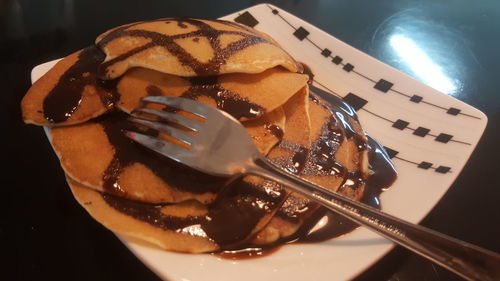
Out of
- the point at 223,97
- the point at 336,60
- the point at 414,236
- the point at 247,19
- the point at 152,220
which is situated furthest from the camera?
the point at 247,19

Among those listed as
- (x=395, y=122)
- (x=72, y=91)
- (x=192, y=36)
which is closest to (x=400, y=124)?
(x=395, y=122)

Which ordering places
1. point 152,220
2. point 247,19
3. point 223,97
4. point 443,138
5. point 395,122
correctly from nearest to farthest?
point 152,220 → point 223,97 → point 443,138 → point 395,122 → point 247,19

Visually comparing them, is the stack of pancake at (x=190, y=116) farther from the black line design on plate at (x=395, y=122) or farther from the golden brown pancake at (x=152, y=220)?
the black line design on plate at (x=395, y=122)

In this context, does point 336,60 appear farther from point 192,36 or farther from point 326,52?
point 192,36

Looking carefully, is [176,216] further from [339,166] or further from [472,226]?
[472,226]

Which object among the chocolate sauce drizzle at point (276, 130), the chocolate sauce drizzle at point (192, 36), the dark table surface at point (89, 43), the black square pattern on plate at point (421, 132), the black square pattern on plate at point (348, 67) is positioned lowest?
the dark table surface at point (89, 43)

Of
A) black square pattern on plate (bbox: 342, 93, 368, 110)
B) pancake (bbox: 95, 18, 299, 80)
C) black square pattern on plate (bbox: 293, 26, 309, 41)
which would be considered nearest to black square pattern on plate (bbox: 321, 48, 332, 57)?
black square pattern on plate (bbox: 293, 26, 309, 41)

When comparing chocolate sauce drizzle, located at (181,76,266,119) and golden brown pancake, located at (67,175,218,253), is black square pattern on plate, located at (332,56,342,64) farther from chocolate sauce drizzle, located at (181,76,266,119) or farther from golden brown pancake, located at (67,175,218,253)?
golden brown pancake, located at (67,175,218,253)

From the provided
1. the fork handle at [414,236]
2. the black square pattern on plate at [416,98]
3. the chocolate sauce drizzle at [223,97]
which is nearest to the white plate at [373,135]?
the black square pattern on plate at [416,98]
